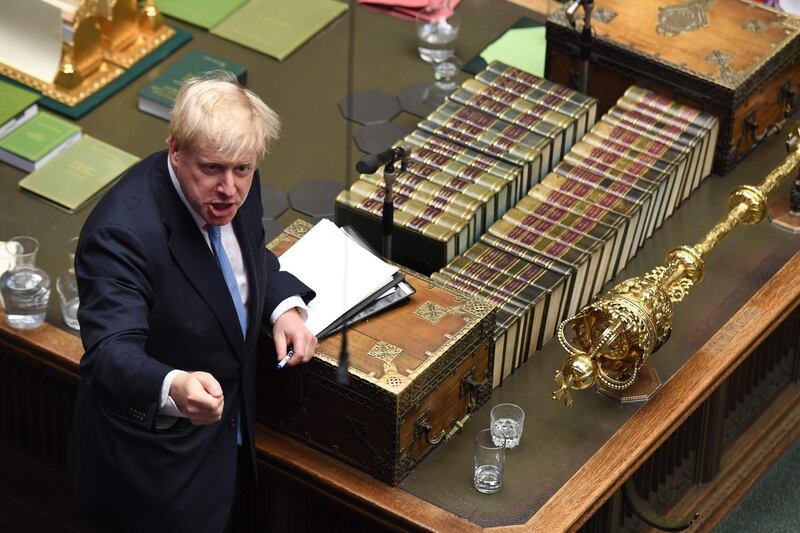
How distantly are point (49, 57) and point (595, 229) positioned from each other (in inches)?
74.1

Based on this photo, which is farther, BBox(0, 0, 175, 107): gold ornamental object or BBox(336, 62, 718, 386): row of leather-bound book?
BBox(0, 0, 175, 107): gold ornamental object

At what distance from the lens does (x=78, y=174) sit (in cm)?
534

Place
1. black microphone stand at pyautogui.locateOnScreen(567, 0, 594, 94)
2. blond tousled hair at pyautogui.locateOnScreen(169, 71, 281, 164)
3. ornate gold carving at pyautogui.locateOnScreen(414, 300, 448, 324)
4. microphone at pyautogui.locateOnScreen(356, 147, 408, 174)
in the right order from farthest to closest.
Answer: black microphone stand at pyautogui.locateOnScreen(567, 0, 594, 94)
ornate gold carving at pyautogui.locateOnScreen(414, 300, 448, 324)
microphone at pyautogui.locateOnScreen(356, 147, 408, 174)
blond tousled hair at pyautogui.locateOnScreen(169, 71, 281, 164)

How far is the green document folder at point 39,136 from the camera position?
17.7 feet

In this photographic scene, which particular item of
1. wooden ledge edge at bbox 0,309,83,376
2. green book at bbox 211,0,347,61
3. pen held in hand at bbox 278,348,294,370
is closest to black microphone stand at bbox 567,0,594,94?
green book at bbox 211,0,347,61

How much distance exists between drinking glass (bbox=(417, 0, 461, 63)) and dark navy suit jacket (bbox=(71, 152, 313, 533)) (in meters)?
1.74

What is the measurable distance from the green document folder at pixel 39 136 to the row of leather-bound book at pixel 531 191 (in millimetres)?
1042

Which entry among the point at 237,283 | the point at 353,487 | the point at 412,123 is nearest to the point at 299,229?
the point at 237,283

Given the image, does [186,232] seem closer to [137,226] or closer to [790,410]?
[137,226]

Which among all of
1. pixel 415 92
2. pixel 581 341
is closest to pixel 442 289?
pixel 581 341

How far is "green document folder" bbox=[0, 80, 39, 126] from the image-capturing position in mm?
5531

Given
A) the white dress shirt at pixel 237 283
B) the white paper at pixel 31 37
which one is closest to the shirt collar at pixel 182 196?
the white dress shirt at pixel 237 283

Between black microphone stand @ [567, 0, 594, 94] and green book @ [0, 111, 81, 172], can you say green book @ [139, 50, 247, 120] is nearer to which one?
green book @ [0, 111, 81, 172]

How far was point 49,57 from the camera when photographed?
5750 mm
